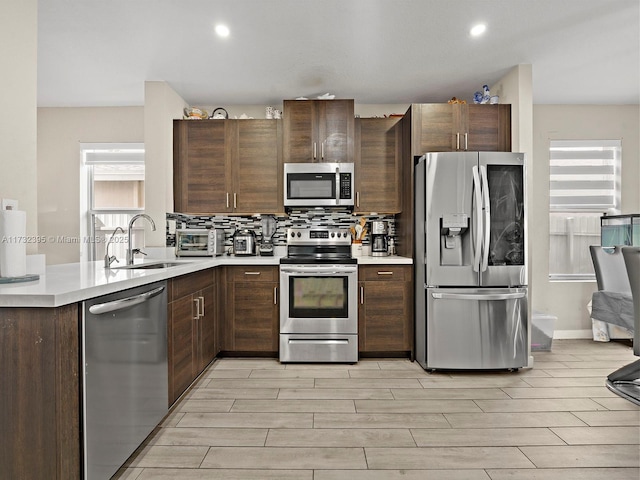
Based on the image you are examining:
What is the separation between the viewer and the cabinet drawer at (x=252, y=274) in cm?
359

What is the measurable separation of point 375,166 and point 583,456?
109 inches

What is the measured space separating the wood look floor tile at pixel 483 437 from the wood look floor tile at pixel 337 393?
1.71 feet

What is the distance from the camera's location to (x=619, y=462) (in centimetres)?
192

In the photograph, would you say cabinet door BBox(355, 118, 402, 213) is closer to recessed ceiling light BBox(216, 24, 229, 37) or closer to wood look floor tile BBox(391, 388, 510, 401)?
recessed ceiling light BBox(216, 24, 229, 37)

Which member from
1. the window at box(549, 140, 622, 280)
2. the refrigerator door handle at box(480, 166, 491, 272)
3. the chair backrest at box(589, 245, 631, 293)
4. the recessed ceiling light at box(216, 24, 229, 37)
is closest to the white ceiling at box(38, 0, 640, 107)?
the recessed ceiling light at box(216, 24, 229, 37)

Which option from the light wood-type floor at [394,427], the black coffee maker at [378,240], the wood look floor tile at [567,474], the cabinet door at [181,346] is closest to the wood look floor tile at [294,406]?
the light wood-type floor at [394,427]

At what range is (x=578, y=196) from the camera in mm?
4359

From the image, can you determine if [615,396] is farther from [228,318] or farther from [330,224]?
[228,318]

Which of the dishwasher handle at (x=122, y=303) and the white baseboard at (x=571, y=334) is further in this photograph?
the white baseboard at (x=571, y=334)

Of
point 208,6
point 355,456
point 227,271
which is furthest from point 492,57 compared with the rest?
point 355,456

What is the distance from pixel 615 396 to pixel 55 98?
5698mm

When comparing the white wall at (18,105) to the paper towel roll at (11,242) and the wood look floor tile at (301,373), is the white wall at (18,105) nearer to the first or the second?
the paper towel roll at (11,242)

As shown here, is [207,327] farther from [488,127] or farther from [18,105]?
[488,127]

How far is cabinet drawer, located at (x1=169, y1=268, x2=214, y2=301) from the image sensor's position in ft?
8.04
